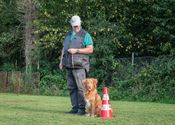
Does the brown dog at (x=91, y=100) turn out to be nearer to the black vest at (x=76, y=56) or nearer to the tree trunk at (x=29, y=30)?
the black vest at (x=76, y=56)

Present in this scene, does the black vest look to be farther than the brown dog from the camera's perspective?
Yes

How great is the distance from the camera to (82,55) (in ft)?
36.3

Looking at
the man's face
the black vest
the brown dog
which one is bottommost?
the brown dog

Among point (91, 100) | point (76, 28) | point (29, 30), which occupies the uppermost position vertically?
point (76, 28)

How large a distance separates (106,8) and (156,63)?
454 cm

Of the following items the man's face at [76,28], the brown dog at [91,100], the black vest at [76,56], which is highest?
the man's face at [76,28]

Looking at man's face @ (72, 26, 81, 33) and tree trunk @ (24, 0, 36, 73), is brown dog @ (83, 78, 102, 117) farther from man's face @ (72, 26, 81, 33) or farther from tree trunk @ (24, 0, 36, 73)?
tree trunk @ (24, 0, 36, 73)

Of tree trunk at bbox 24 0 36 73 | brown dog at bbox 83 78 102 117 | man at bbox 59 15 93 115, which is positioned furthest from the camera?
tree trunk at bbox 24 0 36 73

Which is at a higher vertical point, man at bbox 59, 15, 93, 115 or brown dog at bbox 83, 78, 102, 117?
man at bbox 59, 15, 93, 115

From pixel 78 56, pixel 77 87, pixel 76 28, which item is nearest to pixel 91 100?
pixel 77 87

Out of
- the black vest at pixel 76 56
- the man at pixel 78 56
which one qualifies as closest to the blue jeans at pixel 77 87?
the man at pixel 78 56

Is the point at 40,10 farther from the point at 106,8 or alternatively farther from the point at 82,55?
the point at 82,55

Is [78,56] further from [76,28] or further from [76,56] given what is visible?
[76,28]

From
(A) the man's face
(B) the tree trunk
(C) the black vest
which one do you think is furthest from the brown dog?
(B) the tree trunk
